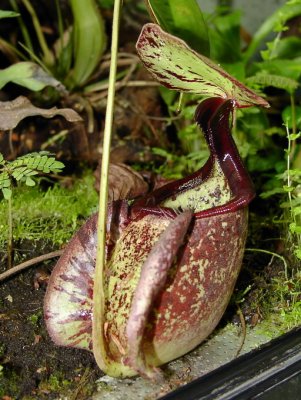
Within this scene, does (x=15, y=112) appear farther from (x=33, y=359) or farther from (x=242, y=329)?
(x=242, y=329)

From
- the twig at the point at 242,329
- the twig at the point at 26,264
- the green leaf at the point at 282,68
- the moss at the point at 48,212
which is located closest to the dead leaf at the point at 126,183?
the moss at the point at 48,212

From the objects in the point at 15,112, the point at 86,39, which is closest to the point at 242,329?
the point at 15,112

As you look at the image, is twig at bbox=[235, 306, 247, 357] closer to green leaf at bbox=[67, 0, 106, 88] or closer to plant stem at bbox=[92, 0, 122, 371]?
plant stem at bbox=[92, 0, 122, 371]

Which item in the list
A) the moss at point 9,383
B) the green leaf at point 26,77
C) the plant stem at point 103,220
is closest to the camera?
the plant stem at point 103,220

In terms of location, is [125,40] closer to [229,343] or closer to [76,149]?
[76,149]

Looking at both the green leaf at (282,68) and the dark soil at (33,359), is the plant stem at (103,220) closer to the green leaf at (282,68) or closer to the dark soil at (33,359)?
the dark soil at (33,359)
